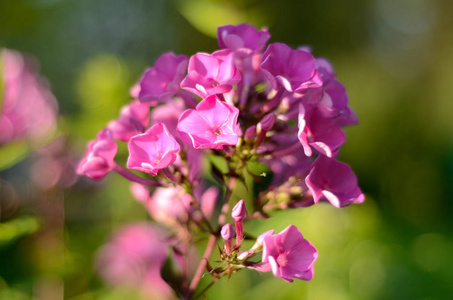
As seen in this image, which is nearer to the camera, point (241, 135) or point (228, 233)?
point (228, 233)

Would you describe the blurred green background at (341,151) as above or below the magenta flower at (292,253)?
below

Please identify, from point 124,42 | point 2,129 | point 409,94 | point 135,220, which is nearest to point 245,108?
point 2,129

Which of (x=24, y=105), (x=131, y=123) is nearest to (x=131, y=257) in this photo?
(x=24, y=105)

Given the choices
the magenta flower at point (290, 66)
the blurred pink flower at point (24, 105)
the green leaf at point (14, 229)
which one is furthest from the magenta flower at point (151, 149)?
the blurred pink flower at point (24, 105)

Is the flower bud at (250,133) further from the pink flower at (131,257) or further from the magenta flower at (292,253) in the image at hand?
the pink flower at (131,257)

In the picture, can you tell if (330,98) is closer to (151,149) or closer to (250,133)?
(250,133)

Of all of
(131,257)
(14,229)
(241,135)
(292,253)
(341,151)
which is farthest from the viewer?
(341,151)

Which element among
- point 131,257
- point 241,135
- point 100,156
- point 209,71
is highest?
point 209,71

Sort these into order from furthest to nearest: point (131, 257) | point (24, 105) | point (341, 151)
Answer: point (341, 151), point (131, 257), point (24, 105)
